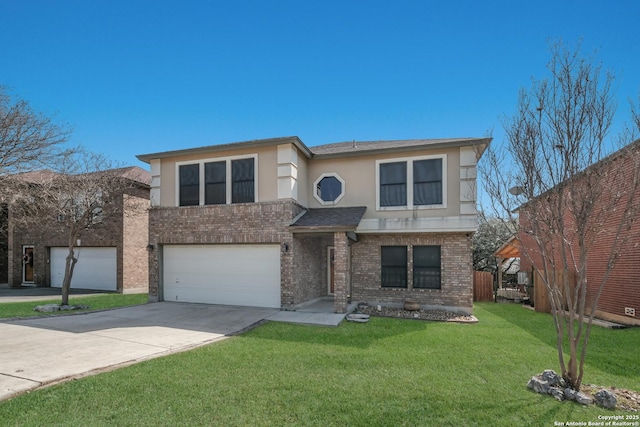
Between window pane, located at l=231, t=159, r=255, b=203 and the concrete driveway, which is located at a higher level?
window pane, located at l=231, t=159, r=255, b=203

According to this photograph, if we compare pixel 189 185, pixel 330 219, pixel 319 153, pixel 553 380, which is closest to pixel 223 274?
pixel 189 185

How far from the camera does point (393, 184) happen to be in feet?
40.0

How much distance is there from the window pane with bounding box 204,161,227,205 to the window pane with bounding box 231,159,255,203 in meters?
0.39

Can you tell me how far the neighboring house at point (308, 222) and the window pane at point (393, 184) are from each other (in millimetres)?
37

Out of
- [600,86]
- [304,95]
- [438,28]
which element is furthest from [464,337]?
[304,95]

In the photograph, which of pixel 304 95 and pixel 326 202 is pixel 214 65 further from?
pixel 326 202

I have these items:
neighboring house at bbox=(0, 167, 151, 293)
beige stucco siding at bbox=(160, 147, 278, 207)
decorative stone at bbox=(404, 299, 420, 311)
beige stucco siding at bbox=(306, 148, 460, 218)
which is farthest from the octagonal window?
neighboring house at bbox=(0, 167, 151, 293)

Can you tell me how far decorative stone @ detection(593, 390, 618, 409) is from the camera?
4.35 metres

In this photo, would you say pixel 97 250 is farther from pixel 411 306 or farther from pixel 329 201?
pixel 411 306

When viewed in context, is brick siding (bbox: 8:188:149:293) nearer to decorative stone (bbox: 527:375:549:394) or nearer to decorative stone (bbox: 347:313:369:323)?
decorative stone (bbox: 347:313:369:323)

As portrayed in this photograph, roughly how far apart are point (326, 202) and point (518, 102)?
8502 mm

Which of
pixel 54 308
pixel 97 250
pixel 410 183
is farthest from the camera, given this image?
pixel 97 250

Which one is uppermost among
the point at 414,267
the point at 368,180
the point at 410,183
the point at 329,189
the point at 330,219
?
the point at 368,180

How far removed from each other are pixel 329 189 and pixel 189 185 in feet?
18.4
